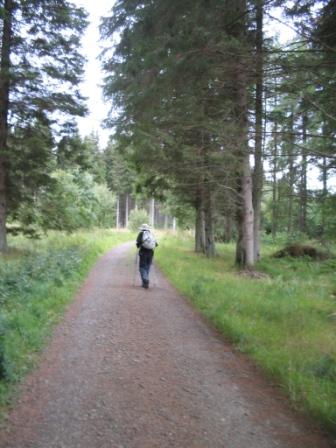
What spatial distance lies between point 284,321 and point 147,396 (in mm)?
3852

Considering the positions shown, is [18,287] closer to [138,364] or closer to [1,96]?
[138,364]

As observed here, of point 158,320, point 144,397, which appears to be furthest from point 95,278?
point 144,397

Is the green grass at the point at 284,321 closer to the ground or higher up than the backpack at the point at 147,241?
closer to the ground

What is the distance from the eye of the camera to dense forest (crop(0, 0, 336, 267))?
7.23 meters

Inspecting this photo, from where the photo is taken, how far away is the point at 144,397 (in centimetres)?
432

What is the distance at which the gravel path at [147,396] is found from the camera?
3580mm

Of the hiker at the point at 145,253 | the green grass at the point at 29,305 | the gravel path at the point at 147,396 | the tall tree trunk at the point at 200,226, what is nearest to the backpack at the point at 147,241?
the hiker at the point at 145,253

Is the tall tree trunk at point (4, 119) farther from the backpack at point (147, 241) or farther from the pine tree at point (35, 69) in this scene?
the backpack at point (147, 241)

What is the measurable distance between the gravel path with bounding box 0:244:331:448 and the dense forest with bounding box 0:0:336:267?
4.02 metres

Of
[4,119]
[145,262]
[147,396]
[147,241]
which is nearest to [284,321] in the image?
[147,396]

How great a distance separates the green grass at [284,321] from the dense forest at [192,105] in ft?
5.55

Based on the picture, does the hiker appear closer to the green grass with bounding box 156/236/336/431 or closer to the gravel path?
the green grass with bounding box 156/236/336/431

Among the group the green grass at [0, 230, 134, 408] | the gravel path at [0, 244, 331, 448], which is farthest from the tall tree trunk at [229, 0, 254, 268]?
the green grass at [0, 230, 134, 408]

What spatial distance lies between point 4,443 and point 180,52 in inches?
276
